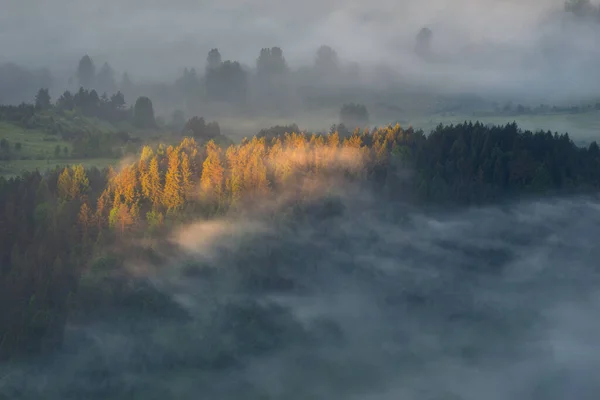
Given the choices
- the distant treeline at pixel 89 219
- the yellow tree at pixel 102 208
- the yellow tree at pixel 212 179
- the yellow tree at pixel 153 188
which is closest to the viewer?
the distant treeline at pixel 89 219

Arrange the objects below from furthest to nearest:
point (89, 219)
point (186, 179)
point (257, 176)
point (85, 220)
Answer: point (257, 176)
point (186, 179)
point (89, 219)
point (85, 220)

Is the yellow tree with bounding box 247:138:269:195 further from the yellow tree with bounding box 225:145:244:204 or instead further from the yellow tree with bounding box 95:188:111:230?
the yellow tree with bounding box 95:188:111:230

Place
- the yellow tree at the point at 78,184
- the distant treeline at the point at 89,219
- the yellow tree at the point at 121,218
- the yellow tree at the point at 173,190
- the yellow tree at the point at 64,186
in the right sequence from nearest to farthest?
the distant treeline at the point at 89,219 → the yellow tree at the point at 121,218 → the yellow tree at the point at 64,186 → the yellow tree at the point at 78,184 → the yellow tree at the point at 173,190

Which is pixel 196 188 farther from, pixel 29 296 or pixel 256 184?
pixel 29 296

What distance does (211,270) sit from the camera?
190000 mm

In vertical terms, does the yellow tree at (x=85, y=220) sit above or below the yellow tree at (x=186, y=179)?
below

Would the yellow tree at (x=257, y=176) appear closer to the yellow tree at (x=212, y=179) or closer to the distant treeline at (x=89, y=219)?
the distant treeline at (x=89, y=219)

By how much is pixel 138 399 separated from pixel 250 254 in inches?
1971

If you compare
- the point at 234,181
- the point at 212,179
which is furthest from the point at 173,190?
the point at 234,181

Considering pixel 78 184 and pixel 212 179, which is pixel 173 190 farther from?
pixel 78 184

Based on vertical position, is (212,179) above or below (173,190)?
above

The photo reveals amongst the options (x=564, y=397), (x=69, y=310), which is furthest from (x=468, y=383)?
(x=69, y=310)

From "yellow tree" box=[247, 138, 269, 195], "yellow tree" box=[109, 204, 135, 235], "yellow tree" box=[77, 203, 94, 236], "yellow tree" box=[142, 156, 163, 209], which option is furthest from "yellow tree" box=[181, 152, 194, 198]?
"yellow tree" box=[77, 203, 94, 236]

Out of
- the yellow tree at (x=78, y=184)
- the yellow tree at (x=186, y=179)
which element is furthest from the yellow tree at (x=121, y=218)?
the yellow tree at (x=186, y=179)
